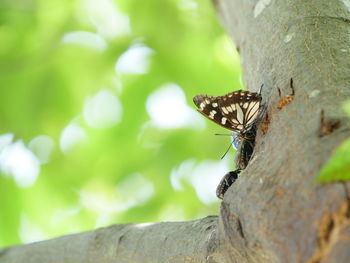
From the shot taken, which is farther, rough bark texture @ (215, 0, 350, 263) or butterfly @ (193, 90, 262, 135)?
butterfly @ (193, 90, 262, 135)

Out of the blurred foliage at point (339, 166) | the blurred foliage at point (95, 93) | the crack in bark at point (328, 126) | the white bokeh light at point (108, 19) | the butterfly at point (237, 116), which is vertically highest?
the white bokeh light at point (108, 19)

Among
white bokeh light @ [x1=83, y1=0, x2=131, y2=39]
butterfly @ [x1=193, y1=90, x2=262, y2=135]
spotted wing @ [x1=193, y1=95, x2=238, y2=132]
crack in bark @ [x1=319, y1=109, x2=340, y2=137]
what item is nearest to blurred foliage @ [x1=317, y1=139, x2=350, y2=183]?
crack in bark @ [x1=319, y1=109, x2=340, y2=137]

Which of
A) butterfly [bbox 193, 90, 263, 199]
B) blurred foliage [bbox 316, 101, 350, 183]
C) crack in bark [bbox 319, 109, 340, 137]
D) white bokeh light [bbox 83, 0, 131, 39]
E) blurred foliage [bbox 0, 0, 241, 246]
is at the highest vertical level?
white bokeh light [bbox 83, 0, 131, 39]

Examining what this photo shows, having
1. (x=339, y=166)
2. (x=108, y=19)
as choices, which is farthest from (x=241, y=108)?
(x=108, y=19)

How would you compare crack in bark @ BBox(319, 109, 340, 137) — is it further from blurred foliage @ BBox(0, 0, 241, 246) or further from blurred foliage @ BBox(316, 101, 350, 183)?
blurred foliage @ BBox(0, 0, 241, 246)

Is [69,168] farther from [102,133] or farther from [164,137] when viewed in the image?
[164,137]

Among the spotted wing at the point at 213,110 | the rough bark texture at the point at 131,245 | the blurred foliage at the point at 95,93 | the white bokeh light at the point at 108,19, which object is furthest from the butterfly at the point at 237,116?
the white bokeh light at the point at 108,19

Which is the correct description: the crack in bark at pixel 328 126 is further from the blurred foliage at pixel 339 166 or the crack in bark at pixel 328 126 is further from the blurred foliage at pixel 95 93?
the blurred foliage at pixel 95 93
